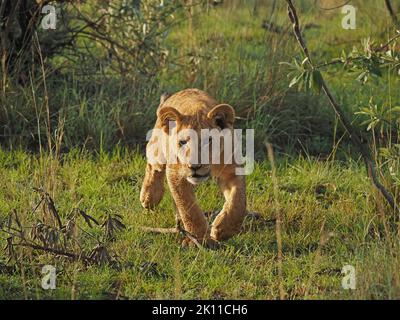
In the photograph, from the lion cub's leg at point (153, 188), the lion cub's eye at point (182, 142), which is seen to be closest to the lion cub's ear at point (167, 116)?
the lion cub's eye at point (182, 142)

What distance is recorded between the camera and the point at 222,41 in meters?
7.49

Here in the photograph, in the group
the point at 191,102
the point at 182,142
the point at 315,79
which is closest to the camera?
the point at 315,79

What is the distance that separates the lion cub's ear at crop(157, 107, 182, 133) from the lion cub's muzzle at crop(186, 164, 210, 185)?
0.31 m

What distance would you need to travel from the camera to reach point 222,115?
4816 mm

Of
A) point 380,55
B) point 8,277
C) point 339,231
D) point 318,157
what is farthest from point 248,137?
point 8,277

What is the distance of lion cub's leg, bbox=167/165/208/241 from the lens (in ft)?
15.9

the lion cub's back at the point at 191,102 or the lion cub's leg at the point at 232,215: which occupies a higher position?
the lion cub's back at the point at 191,102

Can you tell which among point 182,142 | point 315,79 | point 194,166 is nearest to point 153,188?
point 182,142

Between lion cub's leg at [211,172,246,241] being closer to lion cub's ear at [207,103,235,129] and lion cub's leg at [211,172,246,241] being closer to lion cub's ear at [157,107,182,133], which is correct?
lion cub's ear at [207,103,235,129]

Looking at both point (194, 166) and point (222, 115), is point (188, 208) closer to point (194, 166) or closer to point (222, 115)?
point (194, 166)

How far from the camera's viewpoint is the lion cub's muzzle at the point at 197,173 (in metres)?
4.63

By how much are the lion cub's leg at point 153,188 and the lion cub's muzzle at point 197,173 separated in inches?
27.4

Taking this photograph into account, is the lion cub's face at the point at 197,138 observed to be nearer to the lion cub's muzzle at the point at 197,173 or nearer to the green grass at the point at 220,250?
the lion cub's muzzle at the point at 197,173

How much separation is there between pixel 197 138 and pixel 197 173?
0.18 m
